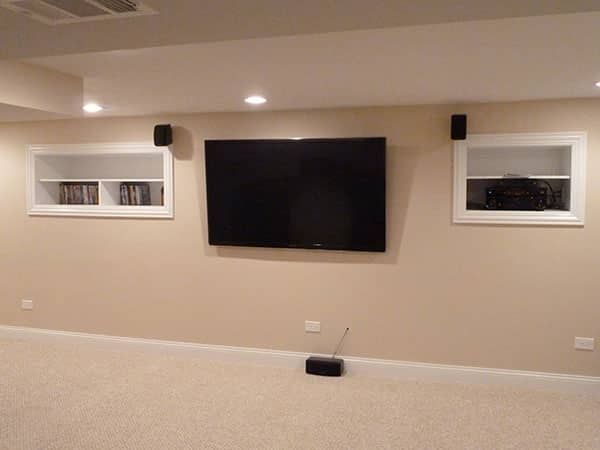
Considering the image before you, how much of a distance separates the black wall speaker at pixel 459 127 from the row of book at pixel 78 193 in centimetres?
353

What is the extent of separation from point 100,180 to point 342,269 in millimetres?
2569

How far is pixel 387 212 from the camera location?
→ 433cm

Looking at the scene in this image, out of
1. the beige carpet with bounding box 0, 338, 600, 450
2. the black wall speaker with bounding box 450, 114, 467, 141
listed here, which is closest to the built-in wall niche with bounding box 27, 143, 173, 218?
the beige carpet with bounding box 0, 338, 600, 450

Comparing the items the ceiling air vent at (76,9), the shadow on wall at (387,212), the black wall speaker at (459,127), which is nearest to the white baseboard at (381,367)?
the shadow on wall at (387,212)

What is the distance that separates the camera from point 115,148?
16.3 feet

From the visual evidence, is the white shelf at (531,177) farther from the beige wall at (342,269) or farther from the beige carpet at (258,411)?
the beige carpet at (258,411)

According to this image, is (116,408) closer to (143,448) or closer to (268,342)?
(143,448)

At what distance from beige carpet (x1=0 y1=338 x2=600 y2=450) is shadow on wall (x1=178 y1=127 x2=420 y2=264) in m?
1.02

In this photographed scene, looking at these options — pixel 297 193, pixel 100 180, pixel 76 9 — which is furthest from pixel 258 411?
pixel 76 9

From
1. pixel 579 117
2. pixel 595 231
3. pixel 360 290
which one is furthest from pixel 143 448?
pixel 579 117

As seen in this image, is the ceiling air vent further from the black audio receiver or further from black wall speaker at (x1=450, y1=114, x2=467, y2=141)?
the black audio receiver

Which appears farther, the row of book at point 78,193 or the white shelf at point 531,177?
the row of book at point 78,193

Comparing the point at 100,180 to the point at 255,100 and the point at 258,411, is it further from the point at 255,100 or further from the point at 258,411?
the point at 258,411

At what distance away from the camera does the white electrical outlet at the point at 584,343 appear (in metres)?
4.00
